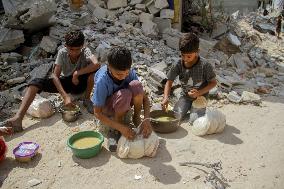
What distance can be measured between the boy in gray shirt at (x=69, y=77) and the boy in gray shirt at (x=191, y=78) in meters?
1.06

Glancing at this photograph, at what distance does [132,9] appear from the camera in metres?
7.75

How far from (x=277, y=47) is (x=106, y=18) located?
4430mm

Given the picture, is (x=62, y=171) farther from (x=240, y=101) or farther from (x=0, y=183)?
(x=240, y=101)

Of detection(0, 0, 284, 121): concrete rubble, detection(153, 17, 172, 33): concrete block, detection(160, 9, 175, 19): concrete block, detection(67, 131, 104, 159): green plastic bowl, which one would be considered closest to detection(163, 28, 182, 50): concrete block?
detection(0, 0, 284, 121): concrete rubble

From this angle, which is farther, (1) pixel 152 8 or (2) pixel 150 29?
(1) pixel 152 8

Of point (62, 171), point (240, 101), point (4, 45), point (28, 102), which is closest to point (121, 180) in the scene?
point (62, 171)

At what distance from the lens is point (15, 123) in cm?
416

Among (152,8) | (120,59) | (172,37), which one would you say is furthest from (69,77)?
(152,8)

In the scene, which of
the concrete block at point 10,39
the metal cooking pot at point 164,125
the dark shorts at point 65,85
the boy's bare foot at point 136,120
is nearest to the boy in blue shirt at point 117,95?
the boy's bare foot at point 136,120

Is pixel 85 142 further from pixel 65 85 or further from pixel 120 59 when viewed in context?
pixel 65 85

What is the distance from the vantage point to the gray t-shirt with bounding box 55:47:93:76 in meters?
4.54

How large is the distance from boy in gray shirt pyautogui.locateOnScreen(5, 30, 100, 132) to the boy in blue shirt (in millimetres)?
730

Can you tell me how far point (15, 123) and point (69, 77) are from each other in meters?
0.95

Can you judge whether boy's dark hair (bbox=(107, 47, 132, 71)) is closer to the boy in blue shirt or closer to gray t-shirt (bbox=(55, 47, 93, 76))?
the boy in blue shirt
